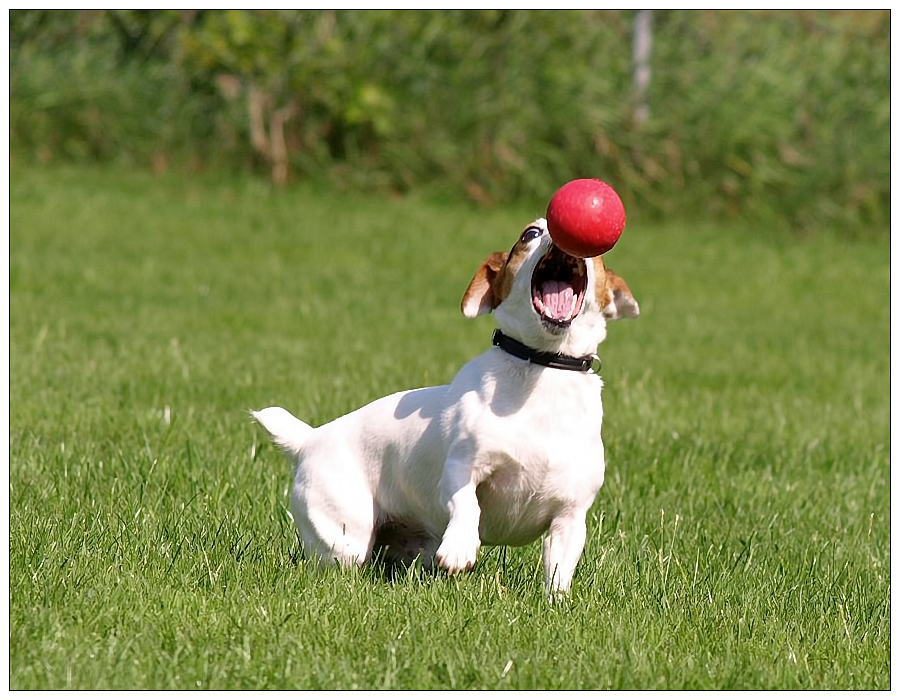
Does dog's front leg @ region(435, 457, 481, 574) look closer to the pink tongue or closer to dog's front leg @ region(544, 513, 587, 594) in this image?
dog's front leg @ region(544, 513, 587, 594)

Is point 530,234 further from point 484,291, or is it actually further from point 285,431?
point 285,431

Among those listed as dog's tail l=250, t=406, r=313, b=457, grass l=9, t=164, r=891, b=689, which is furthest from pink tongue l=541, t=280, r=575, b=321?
dog's tail l=250, t=406, r=313, b=457

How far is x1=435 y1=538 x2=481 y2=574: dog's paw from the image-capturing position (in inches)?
155

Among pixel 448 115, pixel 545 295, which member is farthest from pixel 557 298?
pixel 448 115

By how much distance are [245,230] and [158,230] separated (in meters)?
0.74

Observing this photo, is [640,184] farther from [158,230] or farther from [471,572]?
[471,572]

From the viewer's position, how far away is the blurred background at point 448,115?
14.4m

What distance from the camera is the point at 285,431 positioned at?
4.61 metres

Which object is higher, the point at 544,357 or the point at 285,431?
the point at 544,357

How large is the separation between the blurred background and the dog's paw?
10421mm

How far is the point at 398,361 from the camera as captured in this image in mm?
8508

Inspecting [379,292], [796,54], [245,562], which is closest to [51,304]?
[379,292]

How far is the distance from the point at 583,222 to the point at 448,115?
428 inches

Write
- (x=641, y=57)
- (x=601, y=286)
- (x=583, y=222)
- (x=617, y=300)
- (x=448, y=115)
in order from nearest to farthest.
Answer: (x=583, y=222)
(x=601, y=286)
(x=617, y=300)
(x=448, y=115)
(x=641, y=57)
